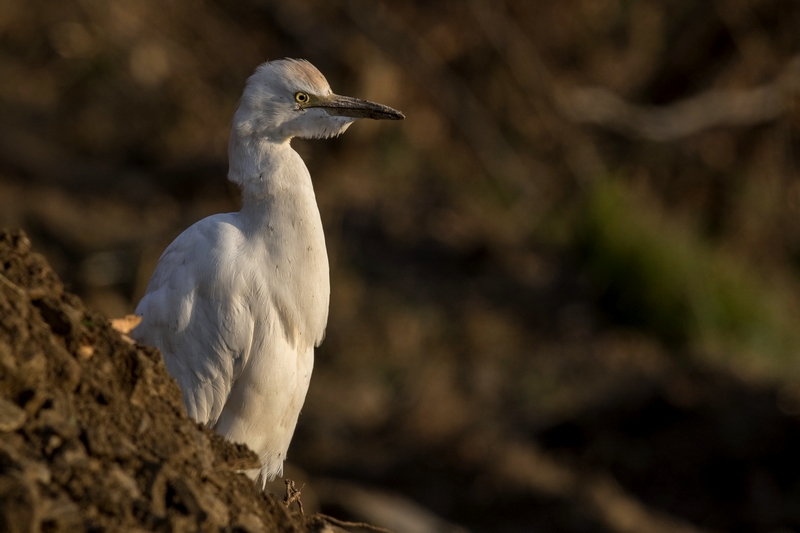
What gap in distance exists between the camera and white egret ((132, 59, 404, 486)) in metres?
4.27

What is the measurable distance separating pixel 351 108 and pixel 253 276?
86 cm

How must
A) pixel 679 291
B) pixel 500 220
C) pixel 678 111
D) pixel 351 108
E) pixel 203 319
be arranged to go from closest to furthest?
pixel 203 319 < pixel 351 108 < pixel 679 291 < pixel 500 220 < pixel 678 111

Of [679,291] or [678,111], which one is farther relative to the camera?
[678,111]

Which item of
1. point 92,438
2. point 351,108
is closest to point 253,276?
point 351,108

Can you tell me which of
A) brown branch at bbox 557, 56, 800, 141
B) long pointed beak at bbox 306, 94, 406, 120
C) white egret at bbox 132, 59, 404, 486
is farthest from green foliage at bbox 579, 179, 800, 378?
white egret at bbox 132, 59, 404, 486

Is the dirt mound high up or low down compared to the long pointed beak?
down

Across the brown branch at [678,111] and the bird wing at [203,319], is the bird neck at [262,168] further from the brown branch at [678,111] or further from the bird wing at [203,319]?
the brown branch at [678,111]

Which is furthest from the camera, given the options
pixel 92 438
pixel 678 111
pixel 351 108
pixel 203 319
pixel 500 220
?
pixel 678 111

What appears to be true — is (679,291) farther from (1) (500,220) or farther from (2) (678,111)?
(2) (678,111)

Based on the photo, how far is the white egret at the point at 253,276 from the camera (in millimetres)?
4266

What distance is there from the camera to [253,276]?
4297 mm

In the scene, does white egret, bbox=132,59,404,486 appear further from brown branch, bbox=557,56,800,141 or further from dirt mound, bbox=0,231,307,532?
brown branch, bbox=557,56,800,141

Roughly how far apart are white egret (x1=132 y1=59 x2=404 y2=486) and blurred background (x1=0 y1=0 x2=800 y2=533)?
308cm

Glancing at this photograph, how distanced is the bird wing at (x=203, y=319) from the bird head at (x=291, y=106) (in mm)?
471
